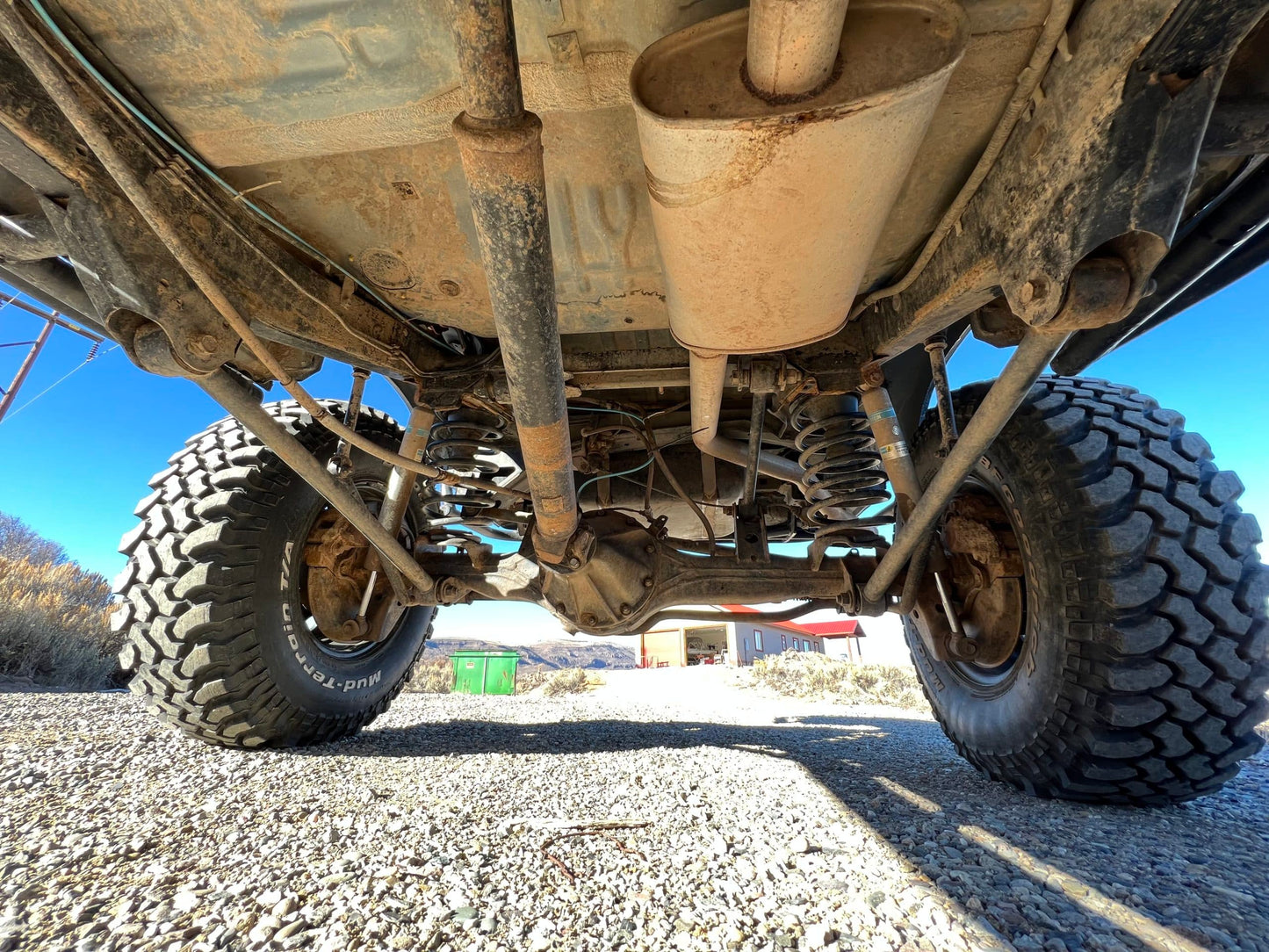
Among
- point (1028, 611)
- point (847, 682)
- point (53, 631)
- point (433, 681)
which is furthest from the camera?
point (433, 681)

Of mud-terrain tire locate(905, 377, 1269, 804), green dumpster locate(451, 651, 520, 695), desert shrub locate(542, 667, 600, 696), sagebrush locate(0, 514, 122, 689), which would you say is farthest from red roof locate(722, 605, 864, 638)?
mud-terrain tire locate(905, 377, 1269, 804)

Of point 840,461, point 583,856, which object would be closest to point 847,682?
point 840,461

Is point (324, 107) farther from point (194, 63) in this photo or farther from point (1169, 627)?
point (1169, 627)

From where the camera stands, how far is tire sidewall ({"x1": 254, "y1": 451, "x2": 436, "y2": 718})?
209 cm

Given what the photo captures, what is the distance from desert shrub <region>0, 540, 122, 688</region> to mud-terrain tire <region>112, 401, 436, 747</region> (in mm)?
5229

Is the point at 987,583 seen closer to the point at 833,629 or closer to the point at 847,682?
the point at 847,682

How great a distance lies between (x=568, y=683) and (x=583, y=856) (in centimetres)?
862

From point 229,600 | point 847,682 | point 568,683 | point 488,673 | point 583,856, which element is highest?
point 488,673

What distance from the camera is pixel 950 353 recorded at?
2.06 m

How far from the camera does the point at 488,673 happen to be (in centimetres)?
926

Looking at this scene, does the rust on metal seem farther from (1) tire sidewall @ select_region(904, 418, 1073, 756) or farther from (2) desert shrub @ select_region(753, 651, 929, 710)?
(2) desert shrub @ select_region(753, 651, 929, 710)

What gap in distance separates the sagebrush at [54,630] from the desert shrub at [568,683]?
5.16m

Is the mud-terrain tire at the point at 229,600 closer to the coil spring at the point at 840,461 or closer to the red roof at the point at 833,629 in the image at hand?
the coil spring at the point at 840,461

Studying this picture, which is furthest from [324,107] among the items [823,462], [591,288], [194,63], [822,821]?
[822,821]
